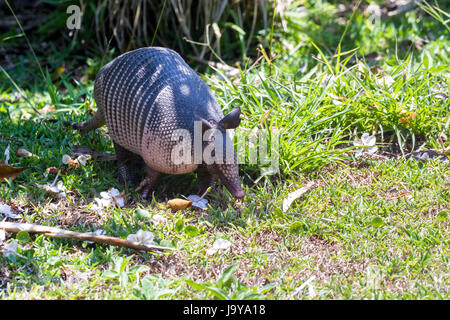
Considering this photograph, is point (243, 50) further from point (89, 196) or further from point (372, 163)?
point (89, 196)

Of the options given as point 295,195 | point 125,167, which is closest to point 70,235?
point 125,167

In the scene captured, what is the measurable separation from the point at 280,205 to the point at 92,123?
174 cm

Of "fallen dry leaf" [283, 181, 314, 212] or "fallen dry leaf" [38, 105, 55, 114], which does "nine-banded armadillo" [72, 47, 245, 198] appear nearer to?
"fallen dry leaf" [283, 181, 314, 212]

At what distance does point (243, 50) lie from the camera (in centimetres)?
617

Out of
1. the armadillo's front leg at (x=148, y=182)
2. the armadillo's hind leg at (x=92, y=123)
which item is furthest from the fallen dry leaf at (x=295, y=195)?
the armadillo's hind leg at (x=92, y=123)

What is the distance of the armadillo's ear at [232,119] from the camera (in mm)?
3633

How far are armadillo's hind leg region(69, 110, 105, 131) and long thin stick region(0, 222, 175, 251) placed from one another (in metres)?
1.20

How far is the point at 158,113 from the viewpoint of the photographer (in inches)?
148

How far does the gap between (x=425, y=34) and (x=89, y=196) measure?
14.6ft

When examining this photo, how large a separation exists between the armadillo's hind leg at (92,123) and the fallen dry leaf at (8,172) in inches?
28.1

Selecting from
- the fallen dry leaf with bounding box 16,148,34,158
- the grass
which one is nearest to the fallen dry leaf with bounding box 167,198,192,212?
the grass

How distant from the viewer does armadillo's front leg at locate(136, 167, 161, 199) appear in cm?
402

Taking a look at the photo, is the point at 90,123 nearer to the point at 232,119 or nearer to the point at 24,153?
the point at 24,153

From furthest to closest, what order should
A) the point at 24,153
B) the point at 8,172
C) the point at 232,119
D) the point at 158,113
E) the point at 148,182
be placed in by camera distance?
the point at 24,153, the point at 8,172, the point at 148,182, the point at 158,113, the point at 232,119
